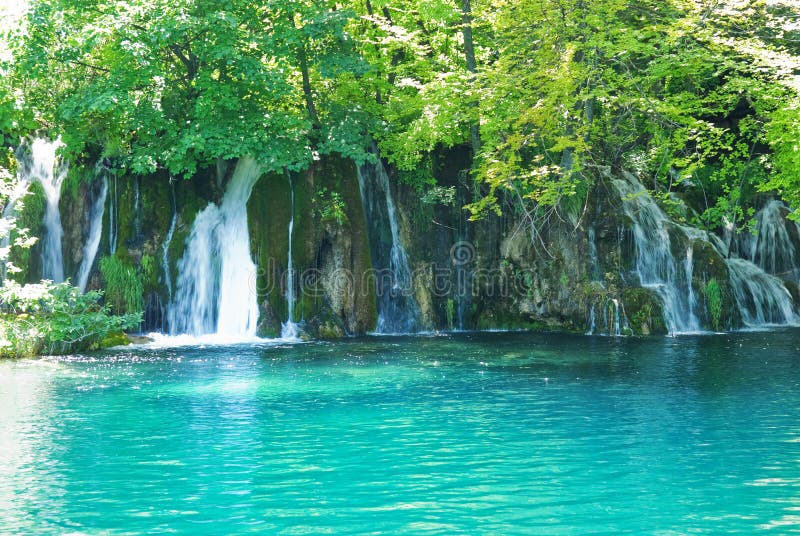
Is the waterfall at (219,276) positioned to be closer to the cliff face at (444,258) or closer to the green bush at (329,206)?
the cliff face at (444,258)

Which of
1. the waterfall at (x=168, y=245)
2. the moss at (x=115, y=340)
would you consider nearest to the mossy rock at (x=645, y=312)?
the waterfall at (x=168, y=245)

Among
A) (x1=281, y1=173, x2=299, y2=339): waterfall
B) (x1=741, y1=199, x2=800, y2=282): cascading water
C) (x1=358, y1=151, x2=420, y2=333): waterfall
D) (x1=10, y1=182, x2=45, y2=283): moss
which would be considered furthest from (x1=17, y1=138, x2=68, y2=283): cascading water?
(x1=741, y1=199, x2=800, y2=282): cascading water

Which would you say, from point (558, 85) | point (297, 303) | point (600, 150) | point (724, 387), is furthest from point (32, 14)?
point (724, 387)

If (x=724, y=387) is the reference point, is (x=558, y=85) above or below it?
above

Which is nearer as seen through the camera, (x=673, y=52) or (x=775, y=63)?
(x=775, y=63)

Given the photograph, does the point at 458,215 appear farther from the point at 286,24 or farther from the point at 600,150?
the point at 286,24

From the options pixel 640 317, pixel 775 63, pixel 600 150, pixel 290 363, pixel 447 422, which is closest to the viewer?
pixel 447 422

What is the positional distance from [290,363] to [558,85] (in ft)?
28.2

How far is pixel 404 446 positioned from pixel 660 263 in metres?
13.7

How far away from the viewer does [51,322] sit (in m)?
16.2

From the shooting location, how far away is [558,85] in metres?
18.0

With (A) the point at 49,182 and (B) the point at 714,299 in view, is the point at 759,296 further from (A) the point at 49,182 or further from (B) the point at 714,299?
(A) the point at 49,182

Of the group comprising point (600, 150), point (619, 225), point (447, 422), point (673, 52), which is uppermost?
point (673, 52)

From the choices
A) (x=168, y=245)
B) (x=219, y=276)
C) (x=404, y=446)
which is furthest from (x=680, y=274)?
(x=404, y=446)
